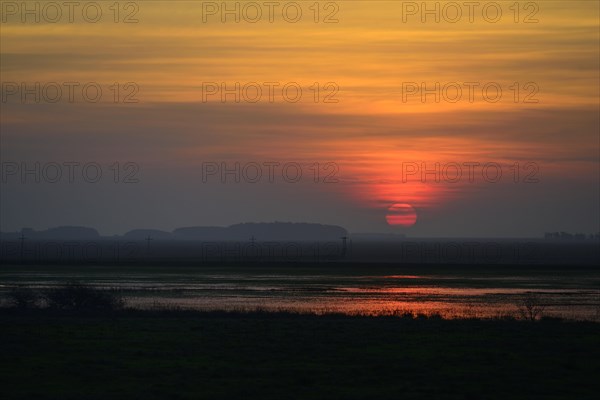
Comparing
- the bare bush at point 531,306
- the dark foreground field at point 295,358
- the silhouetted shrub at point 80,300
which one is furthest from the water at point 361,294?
the dark foreground field at point 295,358

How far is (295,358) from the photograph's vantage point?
29.5 m

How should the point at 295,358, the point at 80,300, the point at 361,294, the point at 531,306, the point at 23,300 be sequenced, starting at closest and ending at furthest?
the point at 295,358, the point at 23,300, the point at 80,300, the point at 531,306, the point at 361,294

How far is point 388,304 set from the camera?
196 ft

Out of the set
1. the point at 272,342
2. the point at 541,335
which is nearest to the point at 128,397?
the point at 272,342

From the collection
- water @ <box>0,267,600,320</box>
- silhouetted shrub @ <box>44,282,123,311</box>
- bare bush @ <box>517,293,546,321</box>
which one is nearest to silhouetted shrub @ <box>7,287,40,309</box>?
silhouetted shrub @ <box>44,282,123,311</box>

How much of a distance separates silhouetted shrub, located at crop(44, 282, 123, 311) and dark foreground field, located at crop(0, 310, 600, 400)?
601 cm

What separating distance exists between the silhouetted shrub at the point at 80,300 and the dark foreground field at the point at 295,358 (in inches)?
236

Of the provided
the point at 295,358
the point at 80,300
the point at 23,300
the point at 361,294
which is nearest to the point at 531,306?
the point at 361,294

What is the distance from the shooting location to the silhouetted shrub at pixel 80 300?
4766cm

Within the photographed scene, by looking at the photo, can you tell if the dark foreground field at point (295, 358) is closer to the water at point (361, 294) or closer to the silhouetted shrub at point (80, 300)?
the silhouetted shrub at point (80, 300)

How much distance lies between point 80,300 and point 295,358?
870 inches

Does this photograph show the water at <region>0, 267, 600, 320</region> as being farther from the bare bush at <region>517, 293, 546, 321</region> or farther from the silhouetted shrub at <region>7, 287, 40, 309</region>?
the silhouetted shrub at <region>7, 287, 40, 309</region>

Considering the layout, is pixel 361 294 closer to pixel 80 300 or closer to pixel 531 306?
pixel 531 306

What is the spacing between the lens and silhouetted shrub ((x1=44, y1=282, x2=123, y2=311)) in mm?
47656
